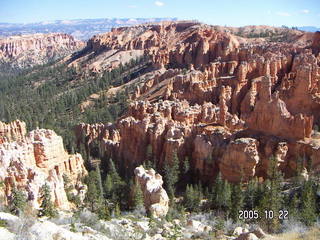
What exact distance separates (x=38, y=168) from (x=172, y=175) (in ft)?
42.1

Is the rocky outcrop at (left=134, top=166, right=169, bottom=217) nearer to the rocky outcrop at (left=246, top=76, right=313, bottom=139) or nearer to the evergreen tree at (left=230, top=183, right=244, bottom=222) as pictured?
the evergreen tree at (left=230, top=183, right=244, bottom=222)

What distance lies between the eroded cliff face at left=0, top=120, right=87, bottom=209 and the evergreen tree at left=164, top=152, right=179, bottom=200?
8037 mm

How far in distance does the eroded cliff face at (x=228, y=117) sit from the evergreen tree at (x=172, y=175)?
2208 millimetres

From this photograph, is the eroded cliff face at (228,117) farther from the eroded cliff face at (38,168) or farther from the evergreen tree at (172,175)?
the eroded cliff face at (38,168)

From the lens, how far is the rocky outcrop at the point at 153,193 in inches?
1031

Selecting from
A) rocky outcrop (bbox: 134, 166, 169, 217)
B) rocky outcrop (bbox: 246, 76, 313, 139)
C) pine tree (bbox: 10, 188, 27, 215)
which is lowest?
rocky outcrop (bbox: 134, 166, 169, 217)

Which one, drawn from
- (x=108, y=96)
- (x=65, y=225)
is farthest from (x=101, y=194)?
(x=108, y=96)

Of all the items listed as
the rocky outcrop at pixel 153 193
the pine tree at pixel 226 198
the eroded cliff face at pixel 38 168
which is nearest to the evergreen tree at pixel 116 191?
the rocky outcrop at pixel 153 193

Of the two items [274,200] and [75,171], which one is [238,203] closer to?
[274,200]

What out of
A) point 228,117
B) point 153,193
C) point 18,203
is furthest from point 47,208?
point 228,117

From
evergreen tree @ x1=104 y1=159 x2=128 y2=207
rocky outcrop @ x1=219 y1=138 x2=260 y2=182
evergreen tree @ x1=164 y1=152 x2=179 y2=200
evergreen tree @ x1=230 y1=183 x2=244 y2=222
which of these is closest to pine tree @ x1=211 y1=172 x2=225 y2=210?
evergreen tree @ x1=230 y1=183 x2=244 y2=222

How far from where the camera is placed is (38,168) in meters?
32.6

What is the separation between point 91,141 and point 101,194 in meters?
18.7

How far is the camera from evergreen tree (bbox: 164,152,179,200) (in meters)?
32.8
